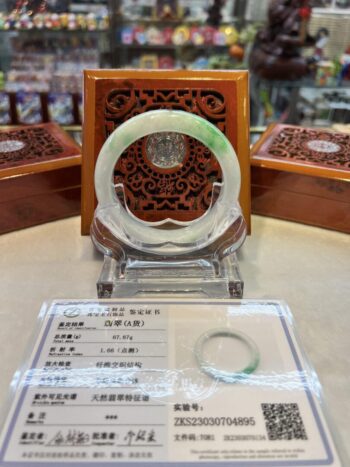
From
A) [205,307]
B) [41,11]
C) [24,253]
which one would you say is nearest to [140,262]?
[205,307]

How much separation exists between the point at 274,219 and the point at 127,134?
1.37 ft

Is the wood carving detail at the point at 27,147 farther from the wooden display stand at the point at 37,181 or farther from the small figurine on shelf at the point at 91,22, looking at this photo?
the small figurine on shelf at the point at 91,22

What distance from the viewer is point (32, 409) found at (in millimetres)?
480

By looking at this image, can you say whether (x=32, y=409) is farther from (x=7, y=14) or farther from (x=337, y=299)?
(x=7, y=14)

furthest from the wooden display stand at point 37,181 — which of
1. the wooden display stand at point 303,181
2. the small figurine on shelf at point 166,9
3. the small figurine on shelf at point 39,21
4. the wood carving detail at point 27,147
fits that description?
the small figurine on shelf at point 166,9

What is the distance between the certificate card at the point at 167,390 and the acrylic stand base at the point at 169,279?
0.03m

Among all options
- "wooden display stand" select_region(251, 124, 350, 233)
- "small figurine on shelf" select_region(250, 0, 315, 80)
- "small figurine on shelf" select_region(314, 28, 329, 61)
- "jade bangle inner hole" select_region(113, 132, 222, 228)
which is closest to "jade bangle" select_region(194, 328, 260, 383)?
"jade bangle inner hole" select_region(113, 132, 222, 228)

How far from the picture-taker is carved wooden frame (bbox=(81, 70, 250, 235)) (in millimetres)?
769

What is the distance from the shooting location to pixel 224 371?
54 cm

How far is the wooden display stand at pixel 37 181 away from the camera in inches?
32.3

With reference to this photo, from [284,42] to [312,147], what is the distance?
661 millimetres
